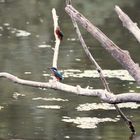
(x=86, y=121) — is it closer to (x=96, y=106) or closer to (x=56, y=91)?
(x=96, y=106)

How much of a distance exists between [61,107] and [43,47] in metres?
4.81

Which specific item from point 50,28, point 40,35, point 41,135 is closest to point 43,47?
point 40,35

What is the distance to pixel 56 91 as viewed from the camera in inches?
352

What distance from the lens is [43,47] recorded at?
1265 cm

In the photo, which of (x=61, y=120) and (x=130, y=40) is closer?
(x=61, y=120)

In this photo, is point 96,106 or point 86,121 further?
point 96,106

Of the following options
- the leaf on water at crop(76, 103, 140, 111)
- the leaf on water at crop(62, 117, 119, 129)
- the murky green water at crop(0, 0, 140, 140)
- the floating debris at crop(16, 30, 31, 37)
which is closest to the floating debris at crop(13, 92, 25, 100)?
the murky green water at crop(0, 0, 140, 140)

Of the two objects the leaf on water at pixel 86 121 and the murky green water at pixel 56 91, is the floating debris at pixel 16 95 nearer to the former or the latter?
the murky green water at pixel 56 91

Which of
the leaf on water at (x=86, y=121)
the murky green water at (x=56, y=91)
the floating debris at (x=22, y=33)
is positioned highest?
the leaf on water at (x=86, y=121)

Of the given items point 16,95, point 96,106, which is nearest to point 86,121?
point 96,106

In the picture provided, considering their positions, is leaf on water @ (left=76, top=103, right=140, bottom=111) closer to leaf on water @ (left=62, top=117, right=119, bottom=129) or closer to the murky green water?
the murky green water

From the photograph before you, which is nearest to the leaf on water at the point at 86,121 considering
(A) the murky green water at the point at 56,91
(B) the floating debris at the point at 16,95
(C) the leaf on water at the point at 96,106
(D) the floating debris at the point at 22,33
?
(A) the murky green water at the point at 56,91

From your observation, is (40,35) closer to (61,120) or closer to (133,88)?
(133,88)

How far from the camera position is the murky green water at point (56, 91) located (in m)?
7.03
